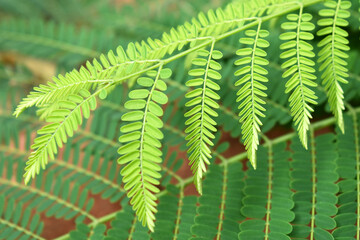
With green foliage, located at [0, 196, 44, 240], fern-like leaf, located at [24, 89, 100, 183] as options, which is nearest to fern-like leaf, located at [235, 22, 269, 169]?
fern-like leaf, located at [24, 89, 100, 183]

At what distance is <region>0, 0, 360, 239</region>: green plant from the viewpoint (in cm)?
75

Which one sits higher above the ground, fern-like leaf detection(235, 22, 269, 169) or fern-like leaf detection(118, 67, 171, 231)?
fern-like leaf detection(235, 22, 269, 169)

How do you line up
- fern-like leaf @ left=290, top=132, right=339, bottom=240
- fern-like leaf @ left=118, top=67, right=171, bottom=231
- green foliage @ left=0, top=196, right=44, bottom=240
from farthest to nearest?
green foliage @ left=0, top=196, right=44, bottom=240 < fern-like leaf @ left=290, top=132, right=339, bottom=240 < fern-like leaf @ left=118, top=67, right=171, bottom=231

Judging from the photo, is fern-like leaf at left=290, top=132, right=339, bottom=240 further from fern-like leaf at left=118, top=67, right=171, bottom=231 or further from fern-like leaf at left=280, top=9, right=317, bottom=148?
fern-like leaf at left=118, top=67, right=171, bottom=231

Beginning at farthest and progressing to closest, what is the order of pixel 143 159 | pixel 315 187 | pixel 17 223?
pixel 17 223 < pixel 315 187 < pixel 143 159

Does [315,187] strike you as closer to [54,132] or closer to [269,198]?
[269,198]

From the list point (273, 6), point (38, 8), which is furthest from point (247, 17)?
point (38, 8)

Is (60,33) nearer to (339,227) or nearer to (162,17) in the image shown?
(162,17)

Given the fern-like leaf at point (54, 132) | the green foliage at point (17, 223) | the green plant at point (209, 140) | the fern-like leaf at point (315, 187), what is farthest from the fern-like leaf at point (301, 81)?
the green foliage at point (17, 223)

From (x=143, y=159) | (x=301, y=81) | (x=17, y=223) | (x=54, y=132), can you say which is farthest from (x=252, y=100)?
(x=17, y=223)

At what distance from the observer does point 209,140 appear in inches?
28.4

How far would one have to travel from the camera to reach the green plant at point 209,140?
75cm

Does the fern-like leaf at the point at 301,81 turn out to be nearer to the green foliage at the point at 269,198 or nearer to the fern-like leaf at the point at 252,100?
the fern-like leaf at the point at 252,100

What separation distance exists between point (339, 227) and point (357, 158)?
0.69 ft
